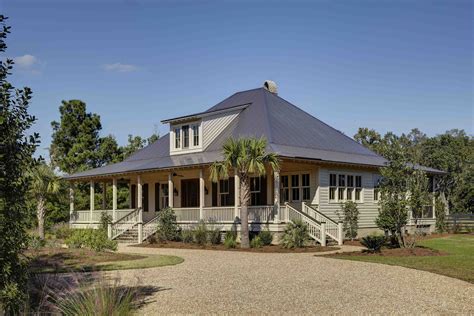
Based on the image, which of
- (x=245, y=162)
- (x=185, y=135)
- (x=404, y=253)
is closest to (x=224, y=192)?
(x=185, y=135)

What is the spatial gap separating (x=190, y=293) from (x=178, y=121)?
20.7m

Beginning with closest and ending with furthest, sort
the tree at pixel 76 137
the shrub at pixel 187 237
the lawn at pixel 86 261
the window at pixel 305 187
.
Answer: the lawn at pixel 86 261 → the shrub at pixel 187 237 → the window at pixel 305 187 → the tree at pixel 76 137

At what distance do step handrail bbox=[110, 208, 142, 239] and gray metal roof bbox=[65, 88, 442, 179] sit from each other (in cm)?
240

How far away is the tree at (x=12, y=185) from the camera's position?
21.9 feet

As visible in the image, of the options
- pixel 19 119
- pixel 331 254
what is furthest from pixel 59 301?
pixel 331 254

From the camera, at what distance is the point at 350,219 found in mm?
26938

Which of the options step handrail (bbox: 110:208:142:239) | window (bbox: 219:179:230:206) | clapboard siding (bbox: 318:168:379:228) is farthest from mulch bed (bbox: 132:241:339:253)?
clapboard siding (bbox: 318:168:379:228)

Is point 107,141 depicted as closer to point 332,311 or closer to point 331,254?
point 331,254

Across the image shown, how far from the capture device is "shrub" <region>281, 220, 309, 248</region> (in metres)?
22.1

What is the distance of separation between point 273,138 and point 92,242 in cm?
1008

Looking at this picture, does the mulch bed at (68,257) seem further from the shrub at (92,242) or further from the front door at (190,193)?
the front door at (190,193)

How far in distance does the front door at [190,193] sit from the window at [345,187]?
26.1ft

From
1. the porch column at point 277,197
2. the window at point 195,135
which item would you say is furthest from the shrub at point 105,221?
the porch column at point 277,197

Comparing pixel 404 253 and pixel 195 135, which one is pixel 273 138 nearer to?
pixel 195 135
